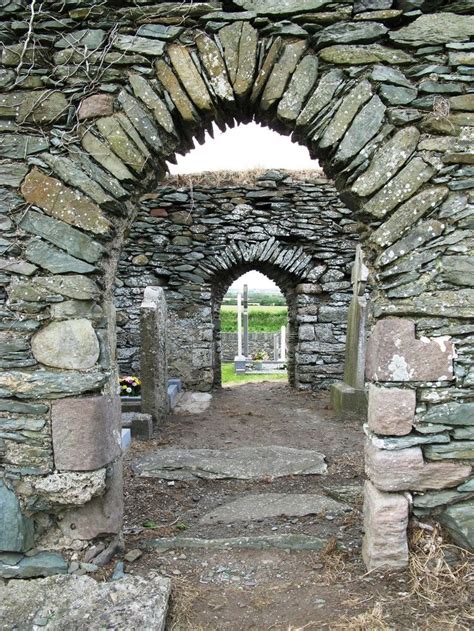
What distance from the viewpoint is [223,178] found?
8.34 meters

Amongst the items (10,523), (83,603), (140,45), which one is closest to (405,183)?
(140,45)

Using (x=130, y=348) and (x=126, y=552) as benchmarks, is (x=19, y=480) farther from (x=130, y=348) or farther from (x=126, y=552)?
(x=130, y=348)

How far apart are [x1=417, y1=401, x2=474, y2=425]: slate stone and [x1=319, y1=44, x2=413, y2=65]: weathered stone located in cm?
198

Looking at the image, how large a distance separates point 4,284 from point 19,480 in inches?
44.8

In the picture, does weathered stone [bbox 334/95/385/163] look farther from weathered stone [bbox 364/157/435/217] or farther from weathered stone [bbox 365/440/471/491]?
weathered stone [bbox 365/440/471/491]

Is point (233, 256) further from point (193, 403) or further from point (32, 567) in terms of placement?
point (32, 567)

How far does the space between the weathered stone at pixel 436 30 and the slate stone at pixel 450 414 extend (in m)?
2.06

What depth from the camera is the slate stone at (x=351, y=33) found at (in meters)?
2.52

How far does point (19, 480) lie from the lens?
258cm

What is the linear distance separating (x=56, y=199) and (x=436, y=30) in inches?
92.8

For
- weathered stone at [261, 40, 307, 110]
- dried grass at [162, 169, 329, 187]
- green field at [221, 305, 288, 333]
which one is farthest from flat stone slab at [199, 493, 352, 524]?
green field at [221, 305, 288, 333]

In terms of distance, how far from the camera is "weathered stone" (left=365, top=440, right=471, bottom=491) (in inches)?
99.2

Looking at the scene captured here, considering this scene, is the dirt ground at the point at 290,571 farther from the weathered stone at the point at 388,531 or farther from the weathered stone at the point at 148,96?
the weathered stone at the point at 148,96

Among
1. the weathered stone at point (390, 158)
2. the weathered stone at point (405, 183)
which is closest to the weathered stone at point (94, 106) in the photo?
the weathered stone at point (390, 158)
